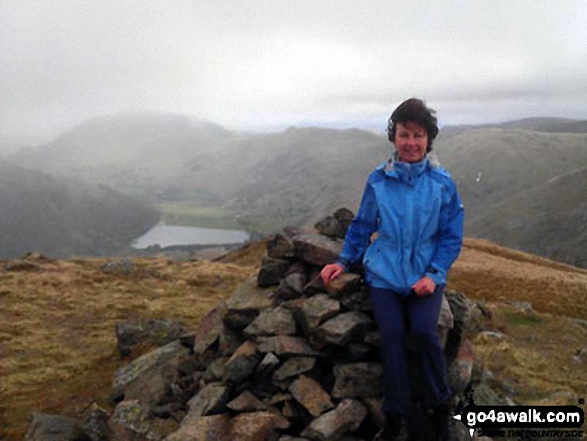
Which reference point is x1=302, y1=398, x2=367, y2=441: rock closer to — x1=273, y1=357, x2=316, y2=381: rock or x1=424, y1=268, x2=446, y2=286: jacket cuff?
x1=273, y1=357, x2=316, y2=381: rock

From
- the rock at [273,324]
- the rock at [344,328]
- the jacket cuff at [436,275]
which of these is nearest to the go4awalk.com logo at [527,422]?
the rock at [344,328]

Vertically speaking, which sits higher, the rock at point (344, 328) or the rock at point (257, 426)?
the rock at point (344, 328)

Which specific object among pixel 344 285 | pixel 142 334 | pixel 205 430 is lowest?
pixel 142 334

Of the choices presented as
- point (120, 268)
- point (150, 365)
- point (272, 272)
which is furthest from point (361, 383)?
point (120, 268)

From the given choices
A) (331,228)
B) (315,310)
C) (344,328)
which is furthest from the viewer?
(331,228)

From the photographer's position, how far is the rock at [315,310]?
11977 mm

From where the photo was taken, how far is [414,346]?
1015 cm

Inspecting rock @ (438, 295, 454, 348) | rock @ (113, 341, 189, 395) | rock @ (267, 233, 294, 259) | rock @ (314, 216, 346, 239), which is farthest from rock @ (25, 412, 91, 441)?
rock @ (438, 295, 454, 348)

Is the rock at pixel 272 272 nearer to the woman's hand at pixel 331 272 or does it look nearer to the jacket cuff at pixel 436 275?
the woman's hand at pixel 331 272

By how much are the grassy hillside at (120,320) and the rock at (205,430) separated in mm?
5458

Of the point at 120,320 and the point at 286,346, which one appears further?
the point at 120,320

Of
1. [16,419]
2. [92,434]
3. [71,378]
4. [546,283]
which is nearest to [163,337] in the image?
[71,378]

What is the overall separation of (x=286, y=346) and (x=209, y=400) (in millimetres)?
2326

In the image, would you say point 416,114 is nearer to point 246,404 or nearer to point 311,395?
point 311,395
